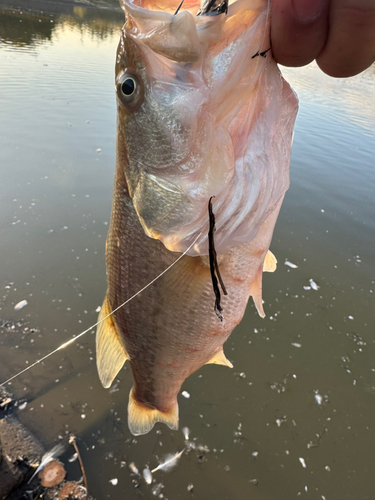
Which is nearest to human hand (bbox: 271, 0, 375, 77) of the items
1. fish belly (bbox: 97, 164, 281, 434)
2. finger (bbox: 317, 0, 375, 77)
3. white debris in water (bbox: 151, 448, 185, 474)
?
finger (bbox: 317, 0, 375, 77)

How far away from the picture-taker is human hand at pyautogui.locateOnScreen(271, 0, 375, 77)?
2.23 ft

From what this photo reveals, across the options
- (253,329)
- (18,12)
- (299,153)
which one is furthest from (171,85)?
(18,12)

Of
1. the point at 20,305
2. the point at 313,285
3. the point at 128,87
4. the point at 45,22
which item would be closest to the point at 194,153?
the point at 128,87

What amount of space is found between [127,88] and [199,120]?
267 mm

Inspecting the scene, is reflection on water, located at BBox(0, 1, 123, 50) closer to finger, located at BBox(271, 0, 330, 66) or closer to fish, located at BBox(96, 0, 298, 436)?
fish, located at BBox(96, 0, 298, 436)

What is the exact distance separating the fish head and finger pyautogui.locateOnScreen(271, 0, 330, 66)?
0.06m

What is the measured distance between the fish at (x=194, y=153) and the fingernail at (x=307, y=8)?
0.11 meters

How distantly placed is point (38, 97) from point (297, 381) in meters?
9.08

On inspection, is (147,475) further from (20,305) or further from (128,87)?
(128,87)

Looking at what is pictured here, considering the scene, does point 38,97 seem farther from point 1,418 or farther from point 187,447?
point 187,447

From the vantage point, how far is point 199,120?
37.7 inches

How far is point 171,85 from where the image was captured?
3.08ft

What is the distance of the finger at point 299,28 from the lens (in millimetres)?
714

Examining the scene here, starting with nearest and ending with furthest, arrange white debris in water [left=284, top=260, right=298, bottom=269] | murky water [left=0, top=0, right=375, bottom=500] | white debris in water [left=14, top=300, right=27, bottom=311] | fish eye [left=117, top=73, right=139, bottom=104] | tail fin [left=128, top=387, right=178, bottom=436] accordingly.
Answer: fish eye [left=117, top=73, right=139, bottom=104] → tail fin [left=128, top=387, right=178, bottom=436] → murky water [left=0, top=0, right=375, bottom=500] → white debris in water [left=14, top=300, right=27, bottom=311] → white debris in water [left=284, top=260, right=298, bottom=269]
